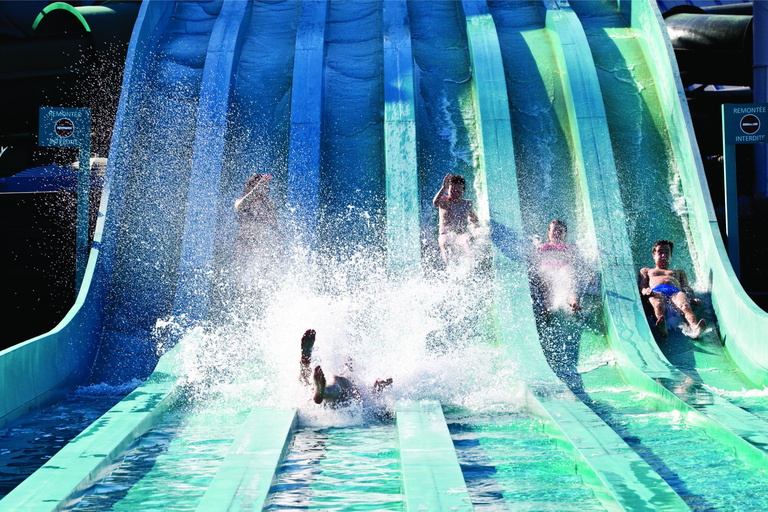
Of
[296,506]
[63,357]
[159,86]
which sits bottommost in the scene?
[296,506]

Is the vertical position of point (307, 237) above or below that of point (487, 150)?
below

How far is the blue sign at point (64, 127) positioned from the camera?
6000mm

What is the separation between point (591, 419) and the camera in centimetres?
408

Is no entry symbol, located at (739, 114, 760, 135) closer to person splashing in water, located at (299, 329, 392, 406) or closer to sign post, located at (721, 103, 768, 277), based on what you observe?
sign post, located at (721, 103, 768, 277)

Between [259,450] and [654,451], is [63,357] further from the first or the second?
[654,451]

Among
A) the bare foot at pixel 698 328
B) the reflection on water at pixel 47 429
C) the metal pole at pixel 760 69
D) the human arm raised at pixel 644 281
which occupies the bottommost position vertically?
the reflection on water at pixel 47 429

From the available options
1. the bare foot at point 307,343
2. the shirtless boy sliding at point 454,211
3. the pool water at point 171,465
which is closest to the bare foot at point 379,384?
the bare foot at point 307,343

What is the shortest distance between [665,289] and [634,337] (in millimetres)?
545

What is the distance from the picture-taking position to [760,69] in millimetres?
9500

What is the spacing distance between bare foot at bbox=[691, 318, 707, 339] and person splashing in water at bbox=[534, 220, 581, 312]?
2.77 ft

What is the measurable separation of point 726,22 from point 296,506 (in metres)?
9.63

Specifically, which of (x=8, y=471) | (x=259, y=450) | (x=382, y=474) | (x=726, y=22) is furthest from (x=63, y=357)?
(x=726, y=22)

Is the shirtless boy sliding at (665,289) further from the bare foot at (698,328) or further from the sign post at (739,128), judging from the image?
the sign post at (739,128)

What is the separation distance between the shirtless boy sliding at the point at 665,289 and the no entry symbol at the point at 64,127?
4.56 metres
